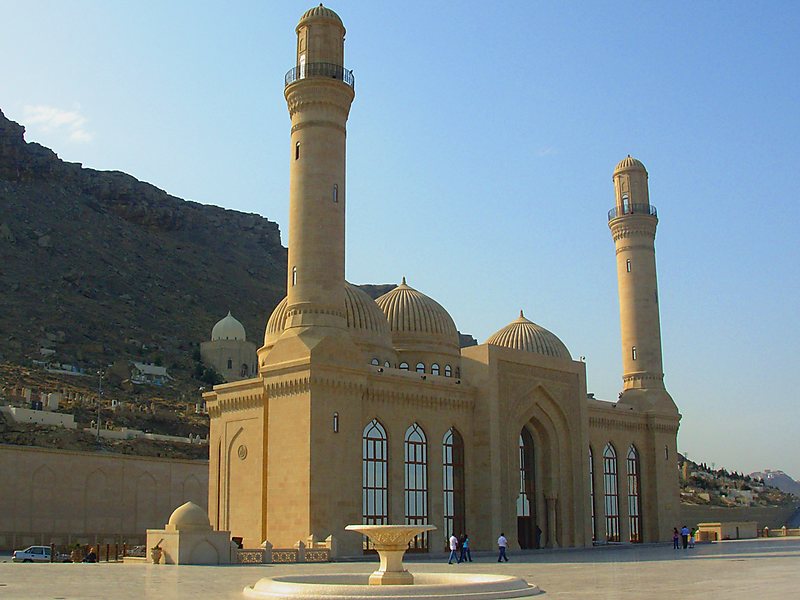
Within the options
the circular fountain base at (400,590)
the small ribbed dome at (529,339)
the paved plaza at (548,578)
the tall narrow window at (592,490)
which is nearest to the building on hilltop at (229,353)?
the small ribbed dome at (529,339)

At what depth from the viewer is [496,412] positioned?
108ft

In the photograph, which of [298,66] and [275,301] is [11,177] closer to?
[275,301]

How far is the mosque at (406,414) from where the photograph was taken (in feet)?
90.5

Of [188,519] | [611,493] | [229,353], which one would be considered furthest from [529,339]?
[229,353]

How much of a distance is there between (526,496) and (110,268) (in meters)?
75.7

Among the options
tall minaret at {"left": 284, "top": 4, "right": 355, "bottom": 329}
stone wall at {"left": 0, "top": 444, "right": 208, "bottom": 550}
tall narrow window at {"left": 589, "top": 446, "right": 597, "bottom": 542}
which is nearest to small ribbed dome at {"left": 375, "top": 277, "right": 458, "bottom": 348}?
tall narrow window at {"left": 589, "top": 446, "right": 597, "bottom": 542}

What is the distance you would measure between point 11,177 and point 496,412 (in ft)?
291

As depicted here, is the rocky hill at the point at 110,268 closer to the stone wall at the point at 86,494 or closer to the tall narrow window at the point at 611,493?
the stone wall at the point at 86,494

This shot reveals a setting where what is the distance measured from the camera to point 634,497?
40.4 metres

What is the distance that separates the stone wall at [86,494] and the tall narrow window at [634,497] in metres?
20.8

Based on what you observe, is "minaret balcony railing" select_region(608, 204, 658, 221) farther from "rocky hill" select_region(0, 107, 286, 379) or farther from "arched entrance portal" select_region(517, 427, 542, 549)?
"rocky hill" select_region(0, 107, 286, 379)

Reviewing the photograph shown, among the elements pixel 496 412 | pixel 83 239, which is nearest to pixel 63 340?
pixel 83 239

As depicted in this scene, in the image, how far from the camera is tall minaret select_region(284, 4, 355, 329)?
28859 millimetres

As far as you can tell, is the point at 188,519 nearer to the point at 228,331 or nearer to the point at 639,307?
the point at 639,307
